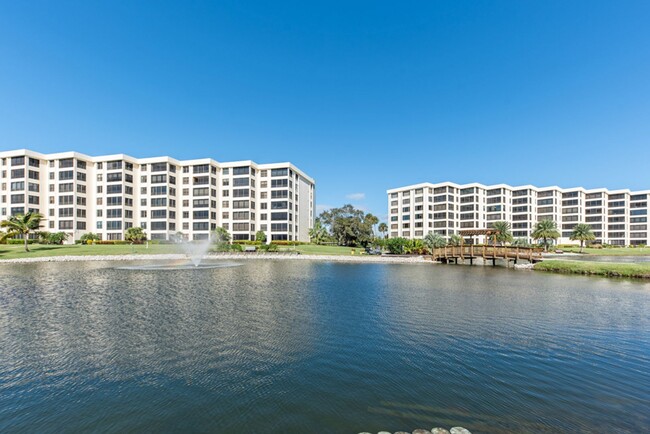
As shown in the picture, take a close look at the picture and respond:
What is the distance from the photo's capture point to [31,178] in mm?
82562

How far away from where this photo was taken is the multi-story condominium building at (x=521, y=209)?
396 feet

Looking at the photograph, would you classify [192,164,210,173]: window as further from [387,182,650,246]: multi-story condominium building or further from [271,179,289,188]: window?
[387,182,650,246]: multi-story condominium building

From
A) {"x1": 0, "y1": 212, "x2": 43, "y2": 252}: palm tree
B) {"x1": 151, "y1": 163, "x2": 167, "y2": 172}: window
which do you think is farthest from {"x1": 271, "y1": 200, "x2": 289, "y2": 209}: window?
{"x1": 0, "y1": 212, "x2": 43, "y2": 252}: palm tree

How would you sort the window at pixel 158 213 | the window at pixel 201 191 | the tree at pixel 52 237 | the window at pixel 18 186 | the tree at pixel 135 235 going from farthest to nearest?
1. the window at pixel 201 191
2. the window at pixel 158 213
3. the window at pixel 18 186
4. the tree at pixel 135 235
5. the tree at pixel 52 237

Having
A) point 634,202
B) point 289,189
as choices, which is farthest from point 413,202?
point 634,202

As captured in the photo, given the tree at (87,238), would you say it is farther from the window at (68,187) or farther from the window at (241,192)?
the window at (241,192)

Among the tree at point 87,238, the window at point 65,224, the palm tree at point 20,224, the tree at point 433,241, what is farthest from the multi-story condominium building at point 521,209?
the palm tree at point 20,224

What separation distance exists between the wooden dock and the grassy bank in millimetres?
5635

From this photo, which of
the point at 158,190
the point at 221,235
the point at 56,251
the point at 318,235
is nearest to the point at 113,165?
the point at 158,190

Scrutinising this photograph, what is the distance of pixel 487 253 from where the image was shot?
53.1m

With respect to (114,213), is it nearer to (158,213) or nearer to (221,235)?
(158,213)

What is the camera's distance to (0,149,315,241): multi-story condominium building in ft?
272

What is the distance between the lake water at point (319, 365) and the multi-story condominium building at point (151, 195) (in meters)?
71.3

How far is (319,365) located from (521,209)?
139 meters
